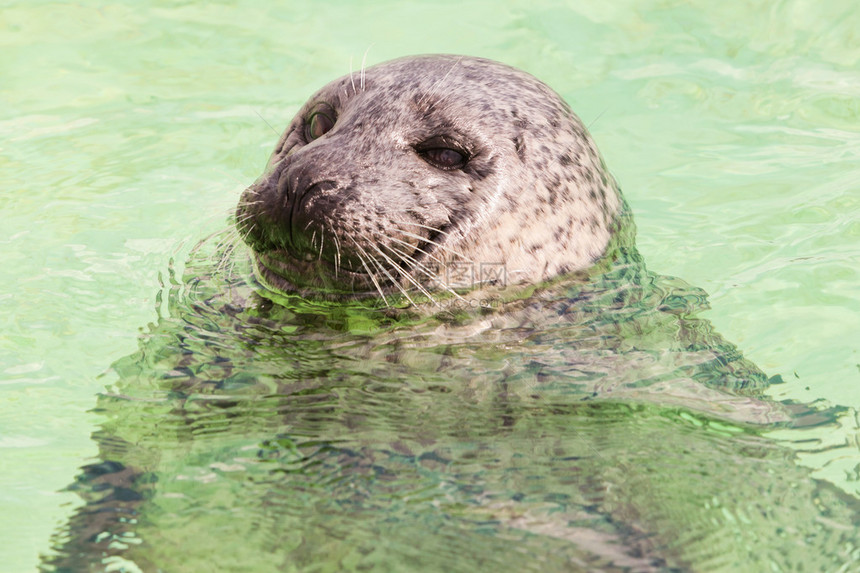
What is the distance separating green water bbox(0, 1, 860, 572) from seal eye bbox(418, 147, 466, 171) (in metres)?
0.91

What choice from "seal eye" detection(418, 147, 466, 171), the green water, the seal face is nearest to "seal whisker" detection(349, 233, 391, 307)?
the seal face

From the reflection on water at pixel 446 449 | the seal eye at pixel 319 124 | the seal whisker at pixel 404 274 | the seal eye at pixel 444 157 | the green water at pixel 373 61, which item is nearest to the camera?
the reflection on water at pixel 446 449

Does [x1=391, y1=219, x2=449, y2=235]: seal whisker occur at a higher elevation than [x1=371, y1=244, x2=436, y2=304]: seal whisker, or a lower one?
higher

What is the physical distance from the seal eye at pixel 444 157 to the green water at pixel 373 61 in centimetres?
91

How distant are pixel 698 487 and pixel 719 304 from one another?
1.95 meters

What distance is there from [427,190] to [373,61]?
3820mm

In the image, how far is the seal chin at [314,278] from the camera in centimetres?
386

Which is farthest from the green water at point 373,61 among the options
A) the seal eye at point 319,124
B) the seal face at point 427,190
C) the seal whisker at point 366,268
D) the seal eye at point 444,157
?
the seal eye at point 444,157

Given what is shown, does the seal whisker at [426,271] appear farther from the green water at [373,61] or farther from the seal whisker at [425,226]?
the green water at [373,61]

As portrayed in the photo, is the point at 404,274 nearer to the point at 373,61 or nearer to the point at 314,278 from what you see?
the point at 314,278

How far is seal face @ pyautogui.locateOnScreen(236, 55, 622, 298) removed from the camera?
12.4 feet

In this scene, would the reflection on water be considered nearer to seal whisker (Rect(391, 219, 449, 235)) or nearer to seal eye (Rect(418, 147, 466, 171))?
seal whisker (Rect(391, 219, 449, 235))

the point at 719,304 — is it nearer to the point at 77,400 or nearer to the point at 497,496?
the point at 497,496

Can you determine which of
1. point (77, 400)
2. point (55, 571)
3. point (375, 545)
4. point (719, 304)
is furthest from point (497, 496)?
point (719, 304)
